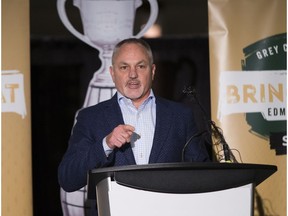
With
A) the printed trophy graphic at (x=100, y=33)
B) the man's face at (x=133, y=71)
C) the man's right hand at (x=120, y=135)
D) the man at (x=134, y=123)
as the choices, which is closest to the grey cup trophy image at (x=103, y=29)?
the printed trophy graphic at (x=100, y=33)

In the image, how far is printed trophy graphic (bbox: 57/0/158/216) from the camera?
10.2ft

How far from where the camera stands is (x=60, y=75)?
311 centimetres

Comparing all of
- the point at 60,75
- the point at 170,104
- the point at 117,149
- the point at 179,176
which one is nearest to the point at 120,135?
the point at 179,176

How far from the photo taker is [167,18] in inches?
125

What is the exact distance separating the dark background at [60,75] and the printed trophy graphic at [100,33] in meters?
0.03

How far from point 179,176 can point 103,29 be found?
1.50 meters

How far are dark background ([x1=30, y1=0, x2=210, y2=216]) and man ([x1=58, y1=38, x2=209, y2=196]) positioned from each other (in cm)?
24

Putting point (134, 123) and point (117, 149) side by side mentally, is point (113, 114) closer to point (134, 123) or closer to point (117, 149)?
point (134, 123)

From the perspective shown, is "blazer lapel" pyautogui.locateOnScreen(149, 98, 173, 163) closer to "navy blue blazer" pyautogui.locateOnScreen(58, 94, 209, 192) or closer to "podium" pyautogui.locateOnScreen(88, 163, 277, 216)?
"navy blue blazer" pyautogui.locateOnScreen(58, 94, 209, 192)

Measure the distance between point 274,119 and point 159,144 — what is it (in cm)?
98

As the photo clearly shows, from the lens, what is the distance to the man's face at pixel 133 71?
2.79 metres

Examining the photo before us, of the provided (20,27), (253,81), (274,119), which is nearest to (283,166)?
(274,119)

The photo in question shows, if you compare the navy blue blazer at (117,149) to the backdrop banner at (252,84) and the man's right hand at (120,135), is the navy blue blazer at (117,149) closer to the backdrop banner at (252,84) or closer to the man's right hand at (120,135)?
the man's right hand at (120,135)

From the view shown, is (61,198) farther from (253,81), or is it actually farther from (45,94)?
(253,81)
